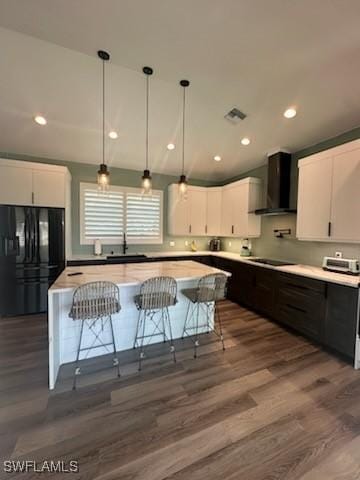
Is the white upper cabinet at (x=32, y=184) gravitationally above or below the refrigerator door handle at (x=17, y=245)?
above

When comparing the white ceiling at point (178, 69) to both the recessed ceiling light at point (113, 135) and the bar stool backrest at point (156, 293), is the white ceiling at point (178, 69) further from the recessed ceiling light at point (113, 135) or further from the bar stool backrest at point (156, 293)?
the bar stool backrest at point (156, 293)

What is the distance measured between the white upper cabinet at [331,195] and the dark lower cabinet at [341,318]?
699 mm

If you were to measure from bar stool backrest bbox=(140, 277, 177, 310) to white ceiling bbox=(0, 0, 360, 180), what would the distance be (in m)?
2.42

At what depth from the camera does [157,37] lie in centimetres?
214

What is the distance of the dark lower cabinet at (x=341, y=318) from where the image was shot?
2.49 meters

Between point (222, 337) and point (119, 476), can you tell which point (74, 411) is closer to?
point (119, 476)

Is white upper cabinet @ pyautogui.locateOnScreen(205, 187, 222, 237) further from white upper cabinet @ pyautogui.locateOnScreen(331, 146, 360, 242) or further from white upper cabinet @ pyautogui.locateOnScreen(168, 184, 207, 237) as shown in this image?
white upper cabinet @ pyautogui.locateOnScreen(331, 146, 360, 242)

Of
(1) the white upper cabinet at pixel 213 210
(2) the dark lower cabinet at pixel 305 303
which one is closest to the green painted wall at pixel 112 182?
(1) the white upper cabinet at pixel 213 210

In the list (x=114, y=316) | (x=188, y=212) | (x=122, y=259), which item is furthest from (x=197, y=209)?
(x=114, y=316)

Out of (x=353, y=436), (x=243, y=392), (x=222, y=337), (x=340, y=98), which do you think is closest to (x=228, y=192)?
(x=340, y=98)

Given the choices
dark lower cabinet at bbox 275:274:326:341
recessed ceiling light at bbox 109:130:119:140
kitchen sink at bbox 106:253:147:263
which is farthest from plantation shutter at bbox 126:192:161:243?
dark lower cabinet at bbox 275:274:326:341

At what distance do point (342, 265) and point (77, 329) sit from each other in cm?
350

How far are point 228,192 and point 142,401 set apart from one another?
4347mm

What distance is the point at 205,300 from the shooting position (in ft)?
8.78
